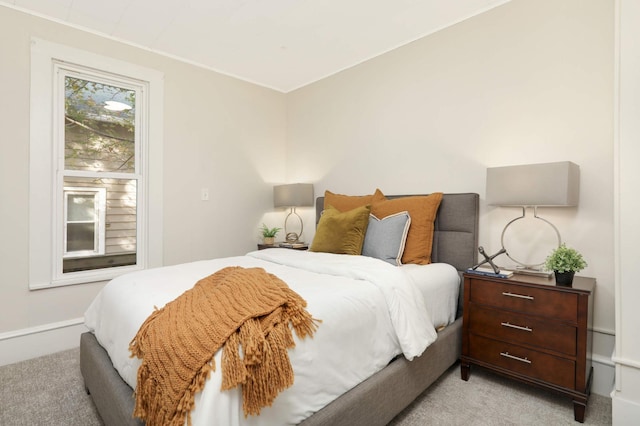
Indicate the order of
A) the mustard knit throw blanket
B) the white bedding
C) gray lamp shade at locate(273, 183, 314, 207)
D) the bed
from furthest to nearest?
1. gray lamp shade at locate(273, 183, 314, 207)
2. the bed
3. the white bedding
4. the mustard knit throw blanket

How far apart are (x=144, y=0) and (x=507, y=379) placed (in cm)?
352

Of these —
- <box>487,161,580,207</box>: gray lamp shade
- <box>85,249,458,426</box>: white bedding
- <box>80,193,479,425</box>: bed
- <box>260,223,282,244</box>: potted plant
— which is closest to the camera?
<box>85,249,458,426</box>: white bedding

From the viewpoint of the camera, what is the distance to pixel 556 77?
2201mm

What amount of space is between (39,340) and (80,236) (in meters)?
0.84

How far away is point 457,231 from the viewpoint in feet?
8.30

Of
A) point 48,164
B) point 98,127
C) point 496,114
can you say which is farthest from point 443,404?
point 98,127

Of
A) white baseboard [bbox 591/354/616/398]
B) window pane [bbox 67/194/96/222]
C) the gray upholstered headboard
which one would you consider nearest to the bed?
the gray upholstered headboard

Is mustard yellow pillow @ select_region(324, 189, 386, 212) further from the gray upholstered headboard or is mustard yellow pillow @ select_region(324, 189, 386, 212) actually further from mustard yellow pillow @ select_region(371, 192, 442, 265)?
the gray upholstered headboard

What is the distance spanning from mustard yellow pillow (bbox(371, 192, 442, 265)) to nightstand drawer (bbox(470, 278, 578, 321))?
447 millimetres

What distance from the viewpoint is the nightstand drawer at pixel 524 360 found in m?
1.78

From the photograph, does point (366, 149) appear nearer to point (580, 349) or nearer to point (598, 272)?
point (598, 272)

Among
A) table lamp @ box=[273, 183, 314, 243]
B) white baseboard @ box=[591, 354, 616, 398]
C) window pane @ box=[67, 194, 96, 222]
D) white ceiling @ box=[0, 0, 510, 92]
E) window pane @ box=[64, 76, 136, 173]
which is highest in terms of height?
white ceiling @ box=[0, 0, 510, 92]

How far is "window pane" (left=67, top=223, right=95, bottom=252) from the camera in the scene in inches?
112

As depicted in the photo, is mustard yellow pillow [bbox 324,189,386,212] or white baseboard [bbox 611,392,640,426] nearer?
white baseboard [bbox 611,392,640,426]
